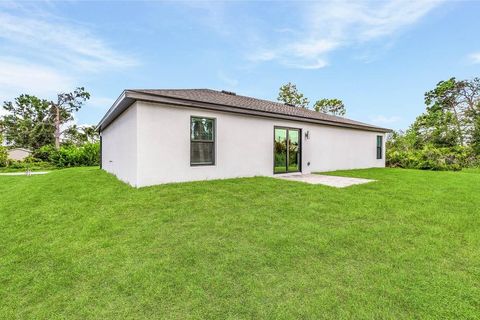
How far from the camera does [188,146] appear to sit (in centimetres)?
689

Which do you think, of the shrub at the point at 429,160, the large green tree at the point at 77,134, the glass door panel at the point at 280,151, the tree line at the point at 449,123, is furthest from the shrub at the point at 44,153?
the tree line at the point at 449,123

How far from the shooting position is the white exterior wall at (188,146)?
20.6ft

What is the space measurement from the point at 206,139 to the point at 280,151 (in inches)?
130

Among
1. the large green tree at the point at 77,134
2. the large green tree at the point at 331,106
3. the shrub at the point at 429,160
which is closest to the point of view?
the shrub at the point at 429,160

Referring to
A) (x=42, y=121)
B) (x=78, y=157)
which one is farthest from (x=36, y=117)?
(x=78, y=157)

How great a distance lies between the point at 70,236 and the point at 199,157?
386 cm

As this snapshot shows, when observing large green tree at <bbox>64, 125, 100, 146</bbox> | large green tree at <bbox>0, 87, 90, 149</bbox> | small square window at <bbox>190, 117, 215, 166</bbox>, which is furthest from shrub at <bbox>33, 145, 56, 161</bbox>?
small square window at <bbox>190, 117, 215, 166</bbox>

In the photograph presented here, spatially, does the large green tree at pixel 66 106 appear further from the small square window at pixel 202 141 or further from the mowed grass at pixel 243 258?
the small square window at pixel 202 141

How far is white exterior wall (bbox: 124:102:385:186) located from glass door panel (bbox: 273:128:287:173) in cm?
29

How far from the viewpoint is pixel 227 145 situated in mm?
7684

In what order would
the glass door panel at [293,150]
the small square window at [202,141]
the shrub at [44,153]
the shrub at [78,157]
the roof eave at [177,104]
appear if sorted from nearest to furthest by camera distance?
the roof eave at [177,104] → the small square window at [202,141] → the glass door panel at [293,150] → the shrub at [78,157] → the shrub at [44,153]

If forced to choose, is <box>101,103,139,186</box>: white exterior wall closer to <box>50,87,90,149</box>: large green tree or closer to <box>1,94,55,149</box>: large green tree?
<box>50,87,90,149</box>: large green tree

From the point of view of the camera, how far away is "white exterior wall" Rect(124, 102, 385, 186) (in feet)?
20.6

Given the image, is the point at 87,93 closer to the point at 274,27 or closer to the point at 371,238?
the point at 274,27
